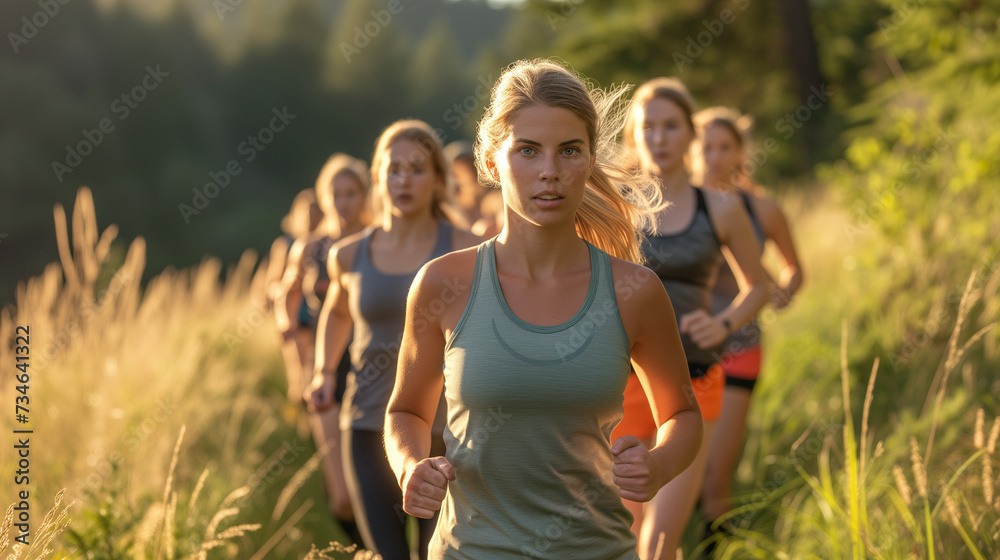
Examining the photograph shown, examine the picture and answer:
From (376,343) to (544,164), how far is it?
206cm

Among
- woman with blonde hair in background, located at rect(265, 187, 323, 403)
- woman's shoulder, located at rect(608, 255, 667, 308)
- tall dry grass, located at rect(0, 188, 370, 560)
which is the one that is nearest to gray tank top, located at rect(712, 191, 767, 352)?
tall dry grass, located at rect(0, 188, 370, 560)

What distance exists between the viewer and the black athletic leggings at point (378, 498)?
3738 millimetres

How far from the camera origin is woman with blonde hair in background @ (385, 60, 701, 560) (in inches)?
78.9

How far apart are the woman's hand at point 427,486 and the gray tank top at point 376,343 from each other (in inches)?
77.2

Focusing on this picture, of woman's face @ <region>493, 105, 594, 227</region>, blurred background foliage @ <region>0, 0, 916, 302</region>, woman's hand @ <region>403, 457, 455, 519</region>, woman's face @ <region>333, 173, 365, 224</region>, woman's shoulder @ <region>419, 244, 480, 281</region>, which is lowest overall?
woman's hand @ <region>403, 457, 455, 519</region>

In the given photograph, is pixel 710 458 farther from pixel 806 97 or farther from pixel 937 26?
pixel 806 97

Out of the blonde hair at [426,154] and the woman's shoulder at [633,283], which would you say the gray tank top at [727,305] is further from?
the woman's shoulder at [633,283]

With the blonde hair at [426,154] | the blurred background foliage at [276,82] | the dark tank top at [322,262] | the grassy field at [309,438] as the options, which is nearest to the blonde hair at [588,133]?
the grassy field at [309,438]

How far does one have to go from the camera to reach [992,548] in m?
2.92

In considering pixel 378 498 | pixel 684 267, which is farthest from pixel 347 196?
pixel 684 267

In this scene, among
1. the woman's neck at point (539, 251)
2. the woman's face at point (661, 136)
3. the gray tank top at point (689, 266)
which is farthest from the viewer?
the woman's face at point (661, 136)

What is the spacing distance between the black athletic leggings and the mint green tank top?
168cm

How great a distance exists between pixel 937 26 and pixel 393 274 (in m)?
5.59

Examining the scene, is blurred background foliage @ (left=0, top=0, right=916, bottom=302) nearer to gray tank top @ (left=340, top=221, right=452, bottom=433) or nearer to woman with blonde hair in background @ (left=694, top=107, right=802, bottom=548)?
woman with blonde hair in background @ (left=694, top=107, right=802, bottom=548)
